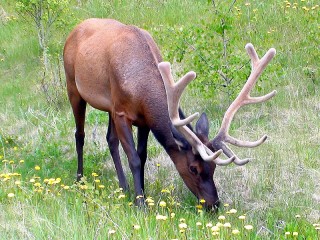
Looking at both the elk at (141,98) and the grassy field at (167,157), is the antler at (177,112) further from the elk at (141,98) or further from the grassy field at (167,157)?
the grassy field at (167,157)

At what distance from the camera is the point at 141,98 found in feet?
23.6

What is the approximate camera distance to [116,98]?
7500mm

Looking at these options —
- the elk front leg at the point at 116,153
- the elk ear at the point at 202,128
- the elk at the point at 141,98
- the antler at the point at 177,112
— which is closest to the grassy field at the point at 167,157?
the elk front leg at the point at 116,153

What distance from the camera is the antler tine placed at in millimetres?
6469

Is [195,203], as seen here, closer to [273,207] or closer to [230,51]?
[273,207]

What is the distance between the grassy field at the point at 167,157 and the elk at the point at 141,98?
34 centimetres

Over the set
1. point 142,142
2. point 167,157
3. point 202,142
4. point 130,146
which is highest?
point 202,142

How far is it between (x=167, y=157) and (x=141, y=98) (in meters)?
1.60

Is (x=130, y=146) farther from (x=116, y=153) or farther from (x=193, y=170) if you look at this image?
(x=116, y=153)

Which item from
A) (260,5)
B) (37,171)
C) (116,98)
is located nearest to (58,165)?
(37,171)

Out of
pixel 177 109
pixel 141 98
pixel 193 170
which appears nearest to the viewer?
pixel 177 109

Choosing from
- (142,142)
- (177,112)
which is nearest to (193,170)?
(177,112)

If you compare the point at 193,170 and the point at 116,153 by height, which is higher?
the point at 193,170

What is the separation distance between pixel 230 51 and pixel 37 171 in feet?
9.90
